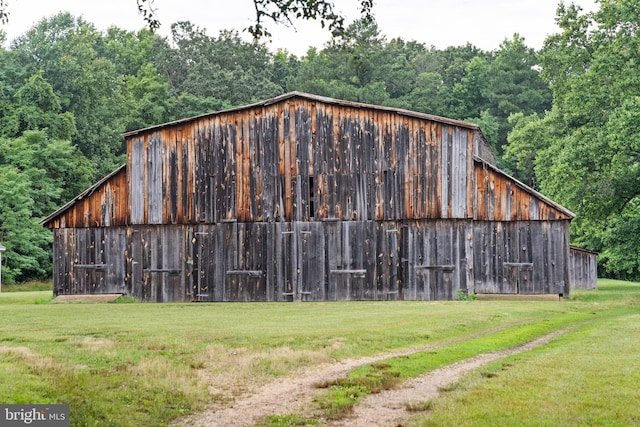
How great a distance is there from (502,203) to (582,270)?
19860 mm

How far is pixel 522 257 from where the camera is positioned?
39.2m

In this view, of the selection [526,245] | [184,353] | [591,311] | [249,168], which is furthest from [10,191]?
[184,353]

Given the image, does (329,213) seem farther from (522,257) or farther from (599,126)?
(599,126)

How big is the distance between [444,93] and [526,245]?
75.6m

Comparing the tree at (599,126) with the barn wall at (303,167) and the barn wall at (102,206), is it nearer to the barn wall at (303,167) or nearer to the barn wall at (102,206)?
the barn wall at (303,167)

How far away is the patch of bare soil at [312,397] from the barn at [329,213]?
20.9 meters

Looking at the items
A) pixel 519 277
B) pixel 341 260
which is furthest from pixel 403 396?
pixel 519 277

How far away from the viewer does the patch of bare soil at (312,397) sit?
1285 centimetres

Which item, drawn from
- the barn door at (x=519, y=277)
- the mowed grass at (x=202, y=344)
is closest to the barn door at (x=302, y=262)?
the mowed grass at (x=202, y=344)

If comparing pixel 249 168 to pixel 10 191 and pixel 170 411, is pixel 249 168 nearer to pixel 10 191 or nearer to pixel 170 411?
pixel 170 411

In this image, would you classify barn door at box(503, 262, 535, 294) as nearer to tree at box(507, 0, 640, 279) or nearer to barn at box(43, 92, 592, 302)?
barn at box(43, 92, 592, 302)

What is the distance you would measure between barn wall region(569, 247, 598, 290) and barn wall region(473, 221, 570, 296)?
56.4 feet

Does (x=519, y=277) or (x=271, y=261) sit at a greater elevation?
(x=271, y=261)

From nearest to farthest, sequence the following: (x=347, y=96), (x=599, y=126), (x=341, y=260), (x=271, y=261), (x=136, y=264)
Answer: (x=341, y=260) → (x=271, y=261) → (x=136, y=264) → (x=599, y=126) → (x=347, y=96)
